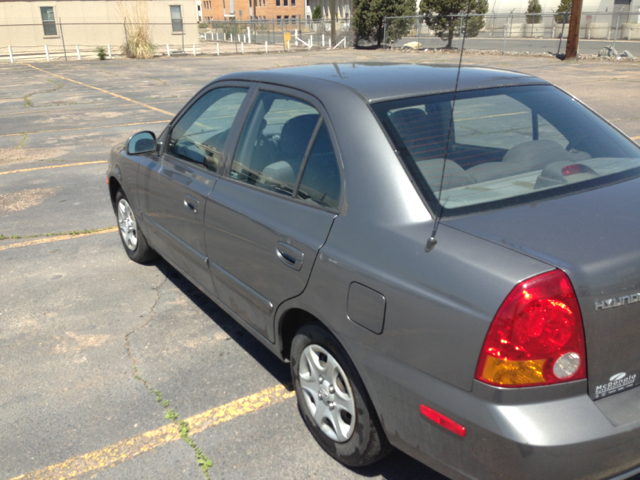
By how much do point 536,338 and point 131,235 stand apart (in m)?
3.93

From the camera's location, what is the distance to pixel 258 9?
77.6m

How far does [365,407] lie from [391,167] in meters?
0.96

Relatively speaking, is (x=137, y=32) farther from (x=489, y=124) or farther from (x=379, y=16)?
(x=489, y=124)

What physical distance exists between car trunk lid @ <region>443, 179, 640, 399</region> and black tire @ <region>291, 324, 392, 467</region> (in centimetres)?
76

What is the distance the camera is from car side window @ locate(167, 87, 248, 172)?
344cm

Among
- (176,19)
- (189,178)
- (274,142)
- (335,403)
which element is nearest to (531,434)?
(335,403)

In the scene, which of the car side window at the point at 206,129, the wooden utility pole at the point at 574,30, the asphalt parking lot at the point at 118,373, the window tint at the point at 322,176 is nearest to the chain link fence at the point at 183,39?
the wooden utility pole at the point at 574,30

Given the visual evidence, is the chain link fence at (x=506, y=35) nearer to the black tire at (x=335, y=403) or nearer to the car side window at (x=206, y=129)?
the car side window at (x=206, y=129)

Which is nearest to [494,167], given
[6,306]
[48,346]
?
[48,346]

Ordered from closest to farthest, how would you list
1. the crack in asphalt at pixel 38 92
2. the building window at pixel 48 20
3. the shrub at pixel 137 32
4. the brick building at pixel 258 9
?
the crack in asphalt at pixel 38 92 < the shrub at pixel 137 32 < the building window at pixel 48 20 < the brick building at pixel 258 9

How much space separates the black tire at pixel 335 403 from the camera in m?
2.36

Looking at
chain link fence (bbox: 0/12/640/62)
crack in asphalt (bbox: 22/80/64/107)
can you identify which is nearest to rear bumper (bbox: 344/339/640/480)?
crack in asphalt (bbox: 22/80/64/107)

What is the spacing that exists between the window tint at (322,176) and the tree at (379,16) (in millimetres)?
38946

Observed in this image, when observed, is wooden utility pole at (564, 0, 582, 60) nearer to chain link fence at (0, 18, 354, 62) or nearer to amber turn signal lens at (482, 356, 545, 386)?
chain link fence at (0, 18, 354, 62)
